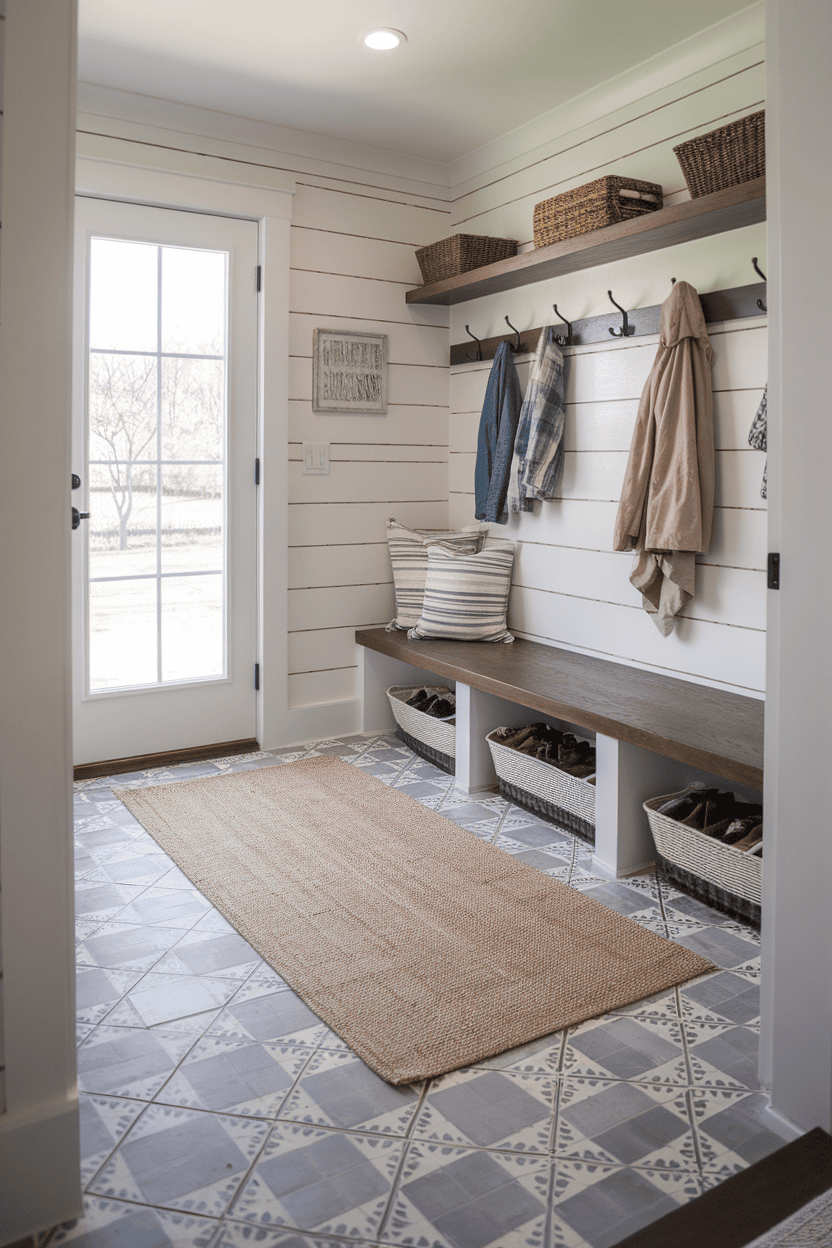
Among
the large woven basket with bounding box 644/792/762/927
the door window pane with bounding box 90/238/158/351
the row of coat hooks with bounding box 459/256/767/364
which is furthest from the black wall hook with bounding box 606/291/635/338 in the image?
the door window pane with bounding box 90/238/158/351

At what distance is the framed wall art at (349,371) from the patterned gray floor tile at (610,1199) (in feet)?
9.80

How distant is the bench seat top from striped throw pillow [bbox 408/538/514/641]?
55mm

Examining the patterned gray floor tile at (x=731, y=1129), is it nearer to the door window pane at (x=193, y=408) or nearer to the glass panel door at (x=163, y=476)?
the glass panel door at (x=163, y=476)

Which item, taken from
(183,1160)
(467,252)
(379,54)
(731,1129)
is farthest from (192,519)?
(731,1129)

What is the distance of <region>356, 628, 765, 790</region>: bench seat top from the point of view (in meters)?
2.35

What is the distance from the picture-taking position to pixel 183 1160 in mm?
1547

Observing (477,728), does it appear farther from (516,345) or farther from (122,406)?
(122,406)

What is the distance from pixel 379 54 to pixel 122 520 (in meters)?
1.78

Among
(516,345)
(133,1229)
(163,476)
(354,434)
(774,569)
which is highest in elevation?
(516,345)

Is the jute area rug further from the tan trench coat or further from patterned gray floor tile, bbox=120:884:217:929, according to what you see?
the tan trench coat

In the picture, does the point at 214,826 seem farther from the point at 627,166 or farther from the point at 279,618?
the point at 627,166

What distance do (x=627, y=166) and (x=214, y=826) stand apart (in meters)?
2.55

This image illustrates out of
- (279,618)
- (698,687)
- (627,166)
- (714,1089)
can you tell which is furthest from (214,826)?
(627,166)

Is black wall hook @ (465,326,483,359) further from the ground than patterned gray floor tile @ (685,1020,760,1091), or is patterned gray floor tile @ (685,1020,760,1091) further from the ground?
black wall hook @ (465,326,483,359)
